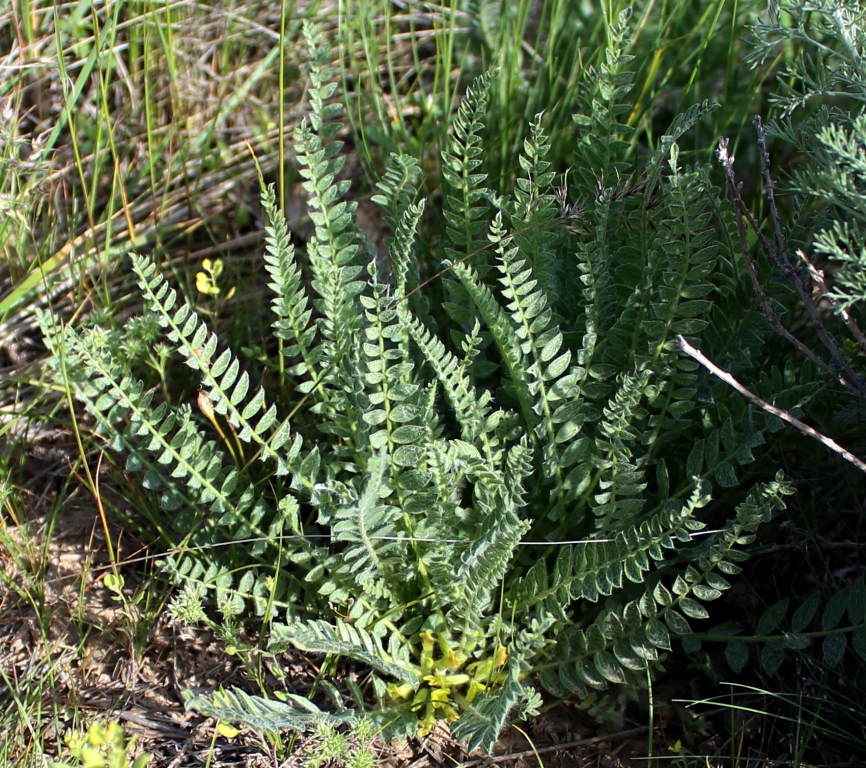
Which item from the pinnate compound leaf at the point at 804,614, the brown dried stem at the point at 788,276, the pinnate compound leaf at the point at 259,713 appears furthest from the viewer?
the pinnate compound leaf at the point at 804,614

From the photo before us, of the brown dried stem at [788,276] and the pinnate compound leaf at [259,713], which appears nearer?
the pinnate compound leaf at [259,713]

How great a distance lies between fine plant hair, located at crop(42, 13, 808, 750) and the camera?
151 centimetres

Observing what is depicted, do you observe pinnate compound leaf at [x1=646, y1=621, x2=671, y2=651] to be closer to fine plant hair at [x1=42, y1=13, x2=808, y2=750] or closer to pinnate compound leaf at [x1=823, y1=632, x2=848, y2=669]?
fine plant hair at [x1=42, y1=13, x2=808, y2=750]

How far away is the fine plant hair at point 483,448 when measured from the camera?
4.96 feet

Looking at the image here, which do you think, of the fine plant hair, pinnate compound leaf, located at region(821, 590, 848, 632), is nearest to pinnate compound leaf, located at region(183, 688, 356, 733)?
the fine plant hair

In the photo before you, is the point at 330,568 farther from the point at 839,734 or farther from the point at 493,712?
the point at 839,734

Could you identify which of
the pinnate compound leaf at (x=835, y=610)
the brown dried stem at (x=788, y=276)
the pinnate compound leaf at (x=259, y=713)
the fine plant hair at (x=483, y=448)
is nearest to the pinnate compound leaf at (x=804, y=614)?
the pinnate compound leaf at (x=835, y=610)

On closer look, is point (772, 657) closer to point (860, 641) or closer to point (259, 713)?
point (860, 641)

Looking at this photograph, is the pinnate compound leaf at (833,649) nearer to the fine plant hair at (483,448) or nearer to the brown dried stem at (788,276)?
the fine plant hair at (483,448)

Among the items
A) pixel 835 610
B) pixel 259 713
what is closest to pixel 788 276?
pixel 835 610

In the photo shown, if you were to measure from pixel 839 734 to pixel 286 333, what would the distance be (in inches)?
50.5

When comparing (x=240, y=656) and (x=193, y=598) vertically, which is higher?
(x=193, y=598)

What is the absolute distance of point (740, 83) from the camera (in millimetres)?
2514

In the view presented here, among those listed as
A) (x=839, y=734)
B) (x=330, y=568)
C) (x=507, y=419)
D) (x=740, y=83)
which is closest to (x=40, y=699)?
(x=330, y=568)
